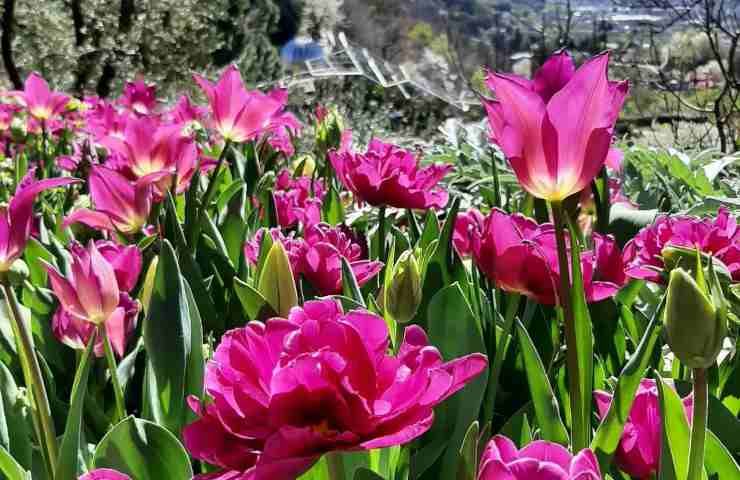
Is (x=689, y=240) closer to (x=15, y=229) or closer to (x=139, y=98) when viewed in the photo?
(x=15, y=229)

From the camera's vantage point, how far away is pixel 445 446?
24.1 inches

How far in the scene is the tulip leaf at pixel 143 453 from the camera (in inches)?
20.3

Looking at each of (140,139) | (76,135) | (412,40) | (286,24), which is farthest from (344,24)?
(140,139)

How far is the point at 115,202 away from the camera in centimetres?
105

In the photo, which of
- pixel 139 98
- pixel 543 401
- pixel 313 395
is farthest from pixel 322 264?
pixel 139 98

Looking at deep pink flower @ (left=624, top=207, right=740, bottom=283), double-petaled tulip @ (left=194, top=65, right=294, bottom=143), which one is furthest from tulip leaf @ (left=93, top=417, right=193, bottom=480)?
double-petaled tulip @ (left=194, top=65, right=294, bottom=143)

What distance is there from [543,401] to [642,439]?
0.07 m

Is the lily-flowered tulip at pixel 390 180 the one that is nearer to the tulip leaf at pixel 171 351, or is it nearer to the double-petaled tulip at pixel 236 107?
the double-petaled tulip at pixel 236 107

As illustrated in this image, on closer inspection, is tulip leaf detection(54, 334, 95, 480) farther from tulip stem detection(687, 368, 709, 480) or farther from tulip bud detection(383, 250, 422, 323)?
tulip stem detection(687, 368, 709, 480)

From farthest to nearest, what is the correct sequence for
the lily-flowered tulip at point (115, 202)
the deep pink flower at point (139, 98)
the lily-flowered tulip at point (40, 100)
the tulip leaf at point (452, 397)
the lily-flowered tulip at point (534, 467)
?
the deep pink flower at point (139, 98), the lily-flowered tulip at point (40, 100), the lily-flowered tulip at point (115, 202), the tulip leaf at point (452, 397), the lily-flowered tulip at point (534, 467)

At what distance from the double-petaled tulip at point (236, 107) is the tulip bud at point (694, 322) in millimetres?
1027

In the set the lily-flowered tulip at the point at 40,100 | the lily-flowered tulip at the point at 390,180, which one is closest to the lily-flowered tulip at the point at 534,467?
the lily-flowered tulip at the point at 390,180

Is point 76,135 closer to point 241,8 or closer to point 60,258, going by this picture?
point 60,258

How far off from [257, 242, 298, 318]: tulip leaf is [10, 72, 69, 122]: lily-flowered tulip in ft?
6.27
